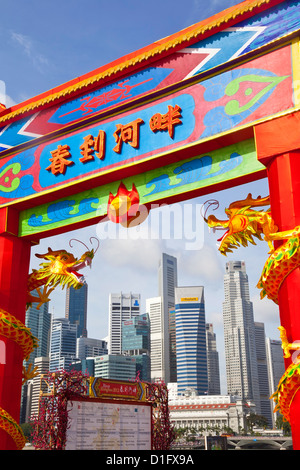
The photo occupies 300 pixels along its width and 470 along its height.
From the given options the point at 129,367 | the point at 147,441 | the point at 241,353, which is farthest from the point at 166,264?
the point at 147,441

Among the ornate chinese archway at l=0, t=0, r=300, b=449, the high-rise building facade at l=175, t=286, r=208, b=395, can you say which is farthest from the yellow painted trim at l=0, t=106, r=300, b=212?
the high-rise building facade at l=175, t=286, r=208, b=395

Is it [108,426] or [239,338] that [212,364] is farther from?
[108,426]

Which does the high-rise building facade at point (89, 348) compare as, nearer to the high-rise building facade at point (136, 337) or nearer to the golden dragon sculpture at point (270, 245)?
the high-rise building facade at point (136, 337)

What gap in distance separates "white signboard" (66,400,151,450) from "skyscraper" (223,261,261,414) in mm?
112631

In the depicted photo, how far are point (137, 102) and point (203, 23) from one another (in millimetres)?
1432

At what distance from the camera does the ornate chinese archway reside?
5641mm

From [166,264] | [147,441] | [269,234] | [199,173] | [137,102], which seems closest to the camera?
[269,234]

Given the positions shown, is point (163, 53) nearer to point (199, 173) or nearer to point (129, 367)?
point (199, 173)

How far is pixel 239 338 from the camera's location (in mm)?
133000

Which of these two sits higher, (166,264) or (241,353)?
(166,264)

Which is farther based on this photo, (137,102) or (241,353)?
(241,353)

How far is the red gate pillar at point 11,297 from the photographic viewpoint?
23.4ft

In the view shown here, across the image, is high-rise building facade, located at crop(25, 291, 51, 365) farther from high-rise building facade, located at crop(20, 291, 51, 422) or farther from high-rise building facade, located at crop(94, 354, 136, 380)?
high-rise building facade, located at crop(94, 354, 136, 380)

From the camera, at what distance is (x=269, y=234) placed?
5238 millimetres
